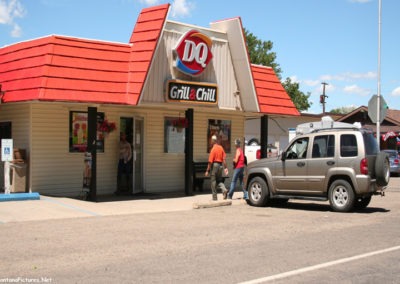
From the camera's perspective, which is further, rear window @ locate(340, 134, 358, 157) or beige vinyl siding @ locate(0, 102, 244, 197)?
beige vinyl siding @ locate(0, 102, 244, 197)

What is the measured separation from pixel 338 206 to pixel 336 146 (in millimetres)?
1516

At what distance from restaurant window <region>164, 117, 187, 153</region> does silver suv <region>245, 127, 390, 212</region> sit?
16.1 ft

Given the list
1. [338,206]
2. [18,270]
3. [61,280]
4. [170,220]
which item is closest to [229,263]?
[61,280]

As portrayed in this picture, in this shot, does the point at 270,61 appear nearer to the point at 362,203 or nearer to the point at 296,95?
the point at 296,95

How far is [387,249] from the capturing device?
878 centimetres

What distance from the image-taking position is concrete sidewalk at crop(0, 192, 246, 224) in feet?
41.9

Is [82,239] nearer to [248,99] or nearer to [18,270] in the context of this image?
[18,270]

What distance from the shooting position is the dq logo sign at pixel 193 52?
16.8 metres

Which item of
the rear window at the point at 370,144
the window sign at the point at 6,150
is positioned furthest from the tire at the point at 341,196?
the window sign at the point at 6,150

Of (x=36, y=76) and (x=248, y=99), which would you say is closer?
(x=36, y=76)

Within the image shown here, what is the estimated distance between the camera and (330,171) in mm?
13789

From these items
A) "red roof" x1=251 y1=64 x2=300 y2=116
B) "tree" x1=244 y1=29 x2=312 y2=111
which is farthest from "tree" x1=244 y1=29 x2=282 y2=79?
"red roof" x1=251 y1=64 x2=300 y2=116

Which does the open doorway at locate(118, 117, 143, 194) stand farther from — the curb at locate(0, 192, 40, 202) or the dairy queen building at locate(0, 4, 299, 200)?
the curb at locate(0, 192, 40, 202)

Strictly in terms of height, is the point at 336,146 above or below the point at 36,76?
below
